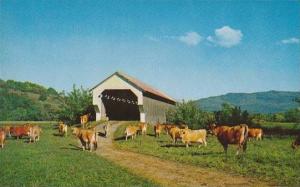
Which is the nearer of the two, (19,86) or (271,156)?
(271,156)

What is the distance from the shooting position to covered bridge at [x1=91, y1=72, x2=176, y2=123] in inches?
1657

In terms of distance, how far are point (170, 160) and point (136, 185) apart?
250 inches

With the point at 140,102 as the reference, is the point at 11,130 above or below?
below

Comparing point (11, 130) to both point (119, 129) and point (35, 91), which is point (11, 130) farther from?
point (35, 91)

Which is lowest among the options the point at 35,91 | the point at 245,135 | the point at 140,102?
the point at 245,135

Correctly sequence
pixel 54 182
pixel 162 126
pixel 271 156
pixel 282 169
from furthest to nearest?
pixel 162 126, pixel 271 156, pixel 282 169, pixel 54 182

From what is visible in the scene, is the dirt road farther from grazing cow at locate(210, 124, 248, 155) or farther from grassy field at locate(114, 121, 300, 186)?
grazing cow at locate(210, 124, 248, 155)

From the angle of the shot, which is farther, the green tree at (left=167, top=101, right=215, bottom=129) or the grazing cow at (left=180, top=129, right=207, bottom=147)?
the green tree at (left=167, top=101, right=215, bottom=129)

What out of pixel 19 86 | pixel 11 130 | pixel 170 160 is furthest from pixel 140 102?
pixel 19 86

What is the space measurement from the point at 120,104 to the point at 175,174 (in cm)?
3763

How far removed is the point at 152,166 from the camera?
16.0 meters

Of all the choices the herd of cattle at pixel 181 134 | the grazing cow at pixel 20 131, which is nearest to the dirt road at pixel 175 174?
the herd of cattle at pixel 181 134

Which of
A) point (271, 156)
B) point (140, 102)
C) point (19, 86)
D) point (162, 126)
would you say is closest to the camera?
point (271, 156)

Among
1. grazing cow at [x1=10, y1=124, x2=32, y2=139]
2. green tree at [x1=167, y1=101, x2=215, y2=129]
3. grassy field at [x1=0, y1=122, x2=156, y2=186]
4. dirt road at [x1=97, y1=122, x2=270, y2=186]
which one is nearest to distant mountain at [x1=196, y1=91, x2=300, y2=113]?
green tree at [x1=167, y1=101, x2=215, y2=129]
